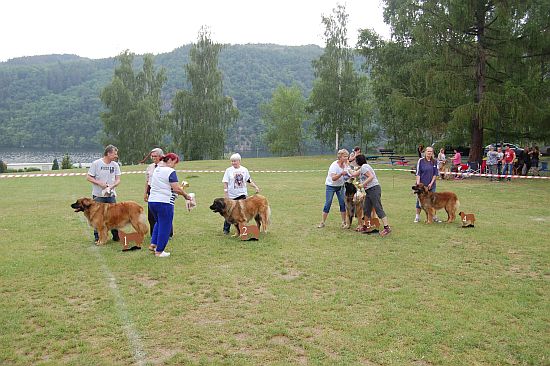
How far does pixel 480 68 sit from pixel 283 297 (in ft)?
66.5

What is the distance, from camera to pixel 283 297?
5.71m

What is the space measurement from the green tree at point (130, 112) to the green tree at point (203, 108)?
3.00m

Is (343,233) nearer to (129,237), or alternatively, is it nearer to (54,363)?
(129,237)

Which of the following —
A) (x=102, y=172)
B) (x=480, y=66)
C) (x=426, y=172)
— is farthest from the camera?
(x=480, y=66)

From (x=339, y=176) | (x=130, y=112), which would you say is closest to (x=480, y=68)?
(x=339, y=176)

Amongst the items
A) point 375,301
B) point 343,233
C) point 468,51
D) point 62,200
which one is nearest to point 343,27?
point 468,51

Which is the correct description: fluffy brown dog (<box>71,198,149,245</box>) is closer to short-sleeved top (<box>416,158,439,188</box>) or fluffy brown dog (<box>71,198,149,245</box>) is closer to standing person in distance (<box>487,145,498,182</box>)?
short-sleeved top (<box>416,158,439,188</box>)

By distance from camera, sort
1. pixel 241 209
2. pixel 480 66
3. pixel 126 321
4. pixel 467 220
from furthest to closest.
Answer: pixel 480 66 → pixel 467 220 → pixel 241 209 → pixel 126 321

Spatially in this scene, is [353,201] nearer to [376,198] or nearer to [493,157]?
[376,198]

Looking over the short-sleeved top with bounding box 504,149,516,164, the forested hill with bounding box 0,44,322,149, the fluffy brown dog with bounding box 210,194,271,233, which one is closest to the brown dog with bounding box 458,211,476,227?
the fluffy brown dog with bounding box 210,194,271,233

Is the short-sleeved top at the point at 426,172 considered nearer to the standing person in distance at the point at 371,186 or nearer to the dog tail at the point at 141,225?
the standing person in distance at the point at 371,186

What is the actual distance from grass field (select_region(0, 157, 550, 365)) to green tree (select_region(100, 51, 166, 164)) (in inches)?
1615

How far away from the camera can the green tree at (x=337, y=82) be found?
42812 millimetres

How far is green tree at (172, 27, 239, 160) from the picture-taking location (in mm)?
48500
